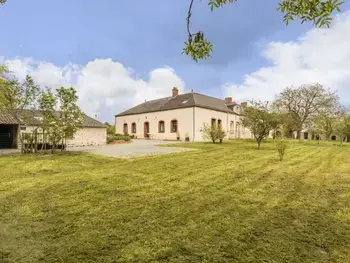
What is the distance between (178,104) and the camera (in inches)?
1083

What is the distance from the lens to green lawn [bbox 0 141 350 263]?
107 inches

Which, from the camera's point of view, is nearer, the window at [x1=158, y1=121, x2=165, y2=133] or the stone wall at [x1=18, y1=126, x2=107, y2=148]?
the stone wall at [x1=18, y1=126, x2=107, y2=148]

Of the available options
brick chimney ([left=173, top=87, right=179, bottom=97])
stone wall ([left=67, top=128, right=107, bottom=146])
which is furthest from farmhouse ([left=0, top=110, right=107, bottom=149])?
brick chimney ([left=173, top=87, right=179, bottom=97])

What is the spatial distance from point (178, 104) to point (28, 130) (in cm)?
1586

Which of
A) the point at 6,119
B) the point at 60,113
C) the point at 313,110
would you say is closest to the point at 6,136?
the point at 6,119

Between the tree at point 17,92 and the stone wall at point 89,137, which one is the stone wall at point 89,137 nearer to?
the stone wall at point 89,137

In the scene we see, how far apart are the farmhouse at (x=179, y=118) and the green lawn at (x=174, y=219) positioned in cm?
1935

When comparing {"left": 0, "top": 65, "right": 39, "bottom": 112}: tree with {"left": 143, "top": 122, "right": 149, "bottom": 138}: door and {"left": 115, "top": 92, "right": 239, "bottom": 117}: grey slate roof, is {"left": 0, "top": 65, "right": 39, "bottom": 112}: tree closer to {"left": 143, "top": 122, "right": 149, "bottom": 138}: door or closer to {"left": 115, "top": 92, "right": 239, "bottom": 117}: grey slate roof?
{"left": 115, "top": 92, "right": 239, "bottom": 117}: grey slate roof

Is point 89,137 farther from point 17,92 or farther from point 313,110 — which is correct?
point 313,110

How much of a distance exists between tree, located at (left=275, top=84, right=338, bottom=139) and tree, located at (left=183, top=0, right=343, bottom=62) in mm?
32580

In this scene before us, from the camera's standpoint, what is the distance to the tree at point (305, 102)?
3331cm

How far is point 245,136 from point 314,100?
38.4 ft

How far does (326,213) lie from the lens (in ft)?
13.0

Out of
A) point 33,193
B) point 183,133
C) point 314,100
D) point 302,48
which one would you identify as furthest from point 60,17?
point 314,100
